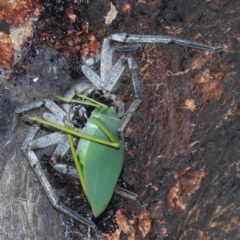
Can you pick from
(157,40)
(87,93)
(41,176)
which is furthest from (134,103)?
(41,176)

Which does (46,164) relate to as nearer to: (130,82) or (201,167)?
(130,82)

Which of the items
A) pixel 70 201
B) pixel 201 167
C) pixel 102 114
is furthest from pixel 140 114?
pixel 70 201

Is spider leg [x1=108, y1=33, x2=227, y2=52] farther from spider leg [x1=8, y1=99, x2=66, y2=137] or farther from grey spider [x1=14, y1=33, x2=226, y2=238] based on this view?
spider leg [x1=8, y1=99, x2=66, y2=137]

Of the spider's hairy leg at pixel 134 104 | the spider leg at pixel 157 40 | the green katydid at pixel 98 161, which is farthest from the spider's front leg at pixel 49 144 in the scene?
the spider leg at pixel 157 40

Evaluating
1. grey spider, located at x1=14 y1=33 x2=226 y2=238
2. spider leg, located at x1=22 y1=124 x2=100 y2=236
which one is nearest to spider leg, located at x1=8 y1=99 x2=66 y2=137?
grey spider, located at x1=14 y1=33 x2=226 y2=238

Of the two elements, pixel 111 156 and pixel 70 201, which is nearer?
pixel 111 156

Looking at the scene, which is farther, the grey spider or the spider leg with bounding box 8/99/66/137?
the spider leg with bounding box 8/99/66/137

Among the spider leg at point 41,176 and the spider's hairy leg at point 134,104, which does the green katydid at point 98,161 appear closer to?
the spider's hairy leg at point 134,104
